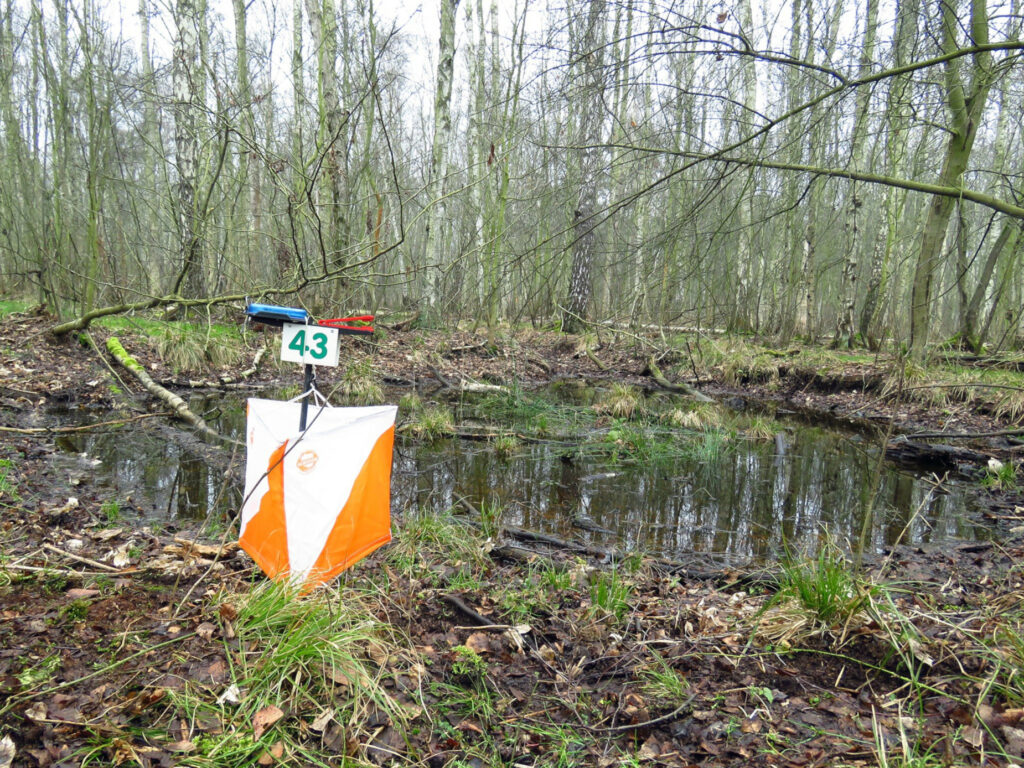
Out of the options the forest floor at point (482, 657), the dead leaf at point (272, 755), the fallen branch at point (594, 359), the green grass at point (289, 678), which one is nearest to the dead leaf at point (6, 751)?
the forest floor at point (482, 657)

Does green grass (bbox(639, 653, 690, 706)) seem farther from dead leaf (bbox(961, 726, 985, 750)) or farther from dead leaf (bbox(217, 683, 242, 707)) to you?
dead leaf (bbox(217, 683, 242, 707))

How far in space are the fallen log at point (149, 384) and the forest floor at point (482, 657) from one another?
6.69 feet

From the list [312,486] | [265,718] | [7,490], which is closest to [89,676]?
[265,718]

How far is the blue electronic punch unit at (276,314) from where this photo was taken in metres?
2.90

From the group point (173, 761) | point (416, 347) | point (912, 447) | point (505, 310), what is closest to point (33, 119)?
point (416, 347)

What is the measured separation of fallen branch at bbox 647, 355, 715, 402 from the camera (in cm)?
1005

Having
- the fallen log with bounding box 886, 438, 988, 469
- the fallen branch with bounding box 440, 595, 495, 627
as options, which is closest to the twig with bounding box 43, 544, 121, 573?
the fallen branch with bounding box 440, 595, 495, 627

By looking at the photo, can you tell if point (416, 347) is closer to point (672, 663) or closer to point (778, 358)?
point (778, 358)

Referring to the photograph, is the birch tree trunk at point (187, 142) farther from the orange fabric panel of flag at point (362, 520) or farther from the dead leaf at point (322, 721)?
the dead leaf at point (322, 721)

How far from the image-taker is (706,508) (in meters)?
5.41

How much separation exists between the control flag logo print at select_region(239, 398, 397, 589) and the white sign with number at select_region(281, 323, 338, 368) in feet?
0.90

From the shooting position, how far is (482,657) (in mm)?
2588

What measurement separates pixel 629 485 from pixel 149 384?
5.94m

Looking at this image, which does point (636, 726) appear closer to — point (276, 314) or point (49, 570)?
point (276, 314)
